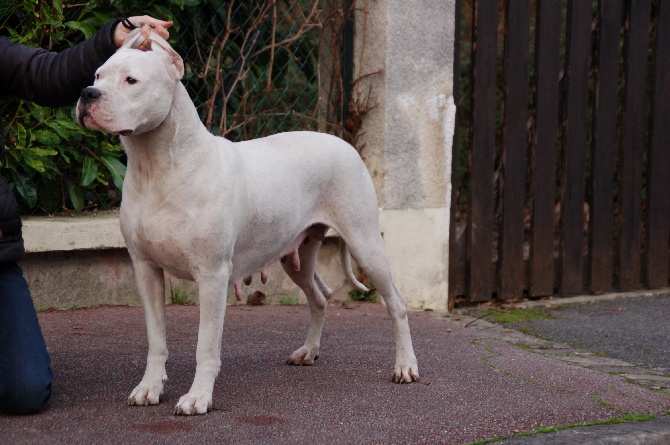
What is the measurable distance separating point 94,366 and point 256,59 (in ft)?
8.86

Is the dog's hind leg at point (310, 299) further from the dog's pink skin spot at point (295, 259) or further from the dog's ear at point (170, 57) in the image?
the dog's ear at point (170, 57)

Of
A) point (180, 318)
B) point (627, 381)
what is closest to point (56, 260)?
point (180, 318)

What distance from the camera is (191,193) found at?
387 centimetres

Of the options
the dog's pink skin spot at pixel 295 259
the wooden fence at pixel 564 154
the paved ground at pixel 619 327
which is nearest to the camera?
the dog's pink skin spot at pixel 295 259

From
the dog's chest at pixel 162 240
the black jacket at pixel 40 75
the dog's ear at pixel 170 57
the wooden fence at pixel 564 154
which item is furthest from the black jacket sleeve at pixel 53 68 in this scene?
the wooden fence at pixel 564 154

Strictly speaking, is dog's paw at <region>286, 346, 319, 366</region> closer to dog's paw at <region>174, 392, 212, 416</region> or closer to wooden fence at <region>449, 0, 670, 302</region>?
dog's paw at <region>174, 392, 212, 416</region>

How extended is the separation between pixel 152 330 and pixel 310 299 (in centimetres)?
109

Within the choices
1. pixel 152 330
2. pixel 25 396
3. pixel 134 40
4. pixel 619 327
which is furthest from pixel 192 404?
pixel 619 327

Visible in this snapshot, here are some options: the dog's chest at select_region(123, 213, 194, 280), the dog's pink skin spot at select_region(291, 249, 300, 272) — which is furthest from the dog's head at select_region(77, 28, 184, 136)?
the dog's pink skin spot at select_region(291, 249, 300, 272)

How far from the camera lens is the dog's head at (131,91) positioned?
3.58 meters

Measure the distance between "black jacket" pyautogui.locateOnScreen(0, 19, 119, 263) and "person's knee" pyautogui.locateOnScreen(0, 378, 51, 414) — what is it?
55 cm

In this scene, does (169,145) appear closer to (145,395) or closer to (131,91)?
(131,91)

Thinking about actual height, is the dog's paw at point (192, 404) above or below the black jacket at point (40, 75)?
below

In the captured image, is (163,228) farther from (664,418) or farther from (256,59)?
(256,59)
